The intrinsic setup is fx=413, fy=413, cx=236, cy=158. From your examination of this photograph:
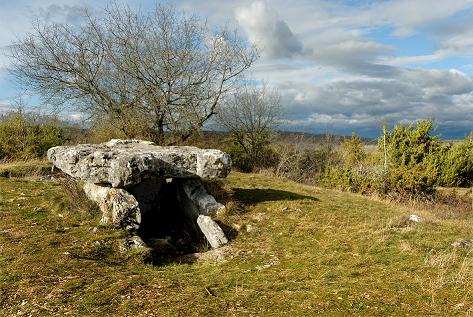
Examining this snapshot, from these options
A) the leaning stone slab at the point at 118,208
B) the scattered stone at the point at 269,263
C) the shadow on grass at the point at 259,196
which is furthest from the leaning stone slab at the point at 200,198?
the scattered stone at the point at 269,263

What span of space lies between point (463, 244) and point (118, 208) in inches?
305

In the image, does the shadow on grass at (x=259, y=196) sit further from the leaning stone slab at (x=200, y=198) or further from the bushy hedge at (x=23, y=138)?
the bushy hedge at (x=23, y=138)

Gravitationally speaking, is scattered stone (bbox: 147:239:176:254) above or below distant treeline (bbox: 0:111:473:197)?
below

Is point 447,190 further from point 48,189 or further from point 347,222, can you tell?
point 48,189

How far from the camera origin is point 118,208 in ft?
32.2

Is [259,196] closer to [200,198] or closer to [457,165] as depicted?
[200,198]

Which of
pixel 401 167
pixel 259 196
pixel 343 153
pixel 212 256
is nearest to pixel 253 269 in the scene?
pixel 212 256

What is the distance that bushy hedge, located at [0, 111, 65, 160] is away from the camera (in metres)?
21.1

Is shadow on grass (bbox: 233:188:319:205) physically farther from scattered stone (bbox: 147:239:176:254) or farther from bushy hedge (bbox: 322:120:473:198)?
bushy hedge (bbox: 322:120:473:198)

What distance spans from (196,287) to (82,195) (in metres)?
5.44

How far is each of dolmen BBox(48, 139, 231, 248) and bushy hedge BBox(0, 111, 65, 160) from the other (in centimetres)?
1038

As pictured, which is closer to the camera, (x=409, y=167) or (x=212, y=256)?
(x=212, y=256)

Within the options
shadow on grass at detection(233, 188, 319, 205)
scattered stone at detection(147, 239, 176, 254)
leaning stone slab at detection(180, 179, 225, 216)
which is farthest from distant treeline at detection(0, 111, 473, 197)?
scattered stone at detection(147, 239, 176, 254)

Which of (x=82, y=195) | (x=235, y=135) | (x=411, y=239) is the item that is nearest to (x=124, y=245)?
(x=82, y=195)
